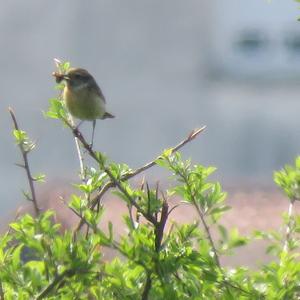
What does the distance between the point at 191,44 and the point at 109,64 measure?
4.52 feet

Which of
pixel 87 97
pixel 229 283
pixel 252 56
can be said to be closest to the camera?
pixel 229 283

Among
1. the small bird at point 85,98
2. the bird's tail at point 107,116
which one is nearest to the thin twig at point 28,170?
the small bird at point 85,98

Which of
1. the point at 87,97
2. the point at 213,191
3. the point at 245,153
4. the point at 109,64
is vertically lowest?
the point at 245,153

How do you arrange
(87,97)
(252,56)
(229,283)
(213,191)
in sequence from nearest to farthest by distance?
(229,283) < (213,191) < (87,97) < (252,56)

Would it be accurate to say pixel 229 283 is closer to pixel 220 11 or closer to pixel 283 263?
pixel 283 263

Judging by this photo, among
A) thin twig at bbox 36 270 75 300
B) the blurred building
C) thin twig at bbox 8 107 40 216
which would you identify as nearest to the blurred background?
the blurred building

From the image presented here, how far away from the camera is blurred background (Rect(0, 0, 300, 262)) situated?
62.5 ft

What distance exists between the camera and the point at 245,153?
1927 centimetres

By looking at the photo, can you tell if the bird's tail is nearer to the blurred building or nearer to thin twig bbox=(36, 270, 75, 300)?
thin twig bbox=(36, 270, 75, 300)

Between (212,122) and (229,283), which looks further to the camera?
(212,122)

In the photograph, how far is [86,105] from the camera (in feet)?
15.0

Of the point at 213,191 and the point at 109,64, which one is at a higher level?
the point at 213,191

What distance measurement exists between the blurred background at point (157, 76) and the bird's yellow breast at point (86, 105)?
1405 centimetres

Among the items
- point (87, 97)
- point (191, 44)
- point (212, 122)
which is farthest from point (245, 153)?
point (87, 97)
